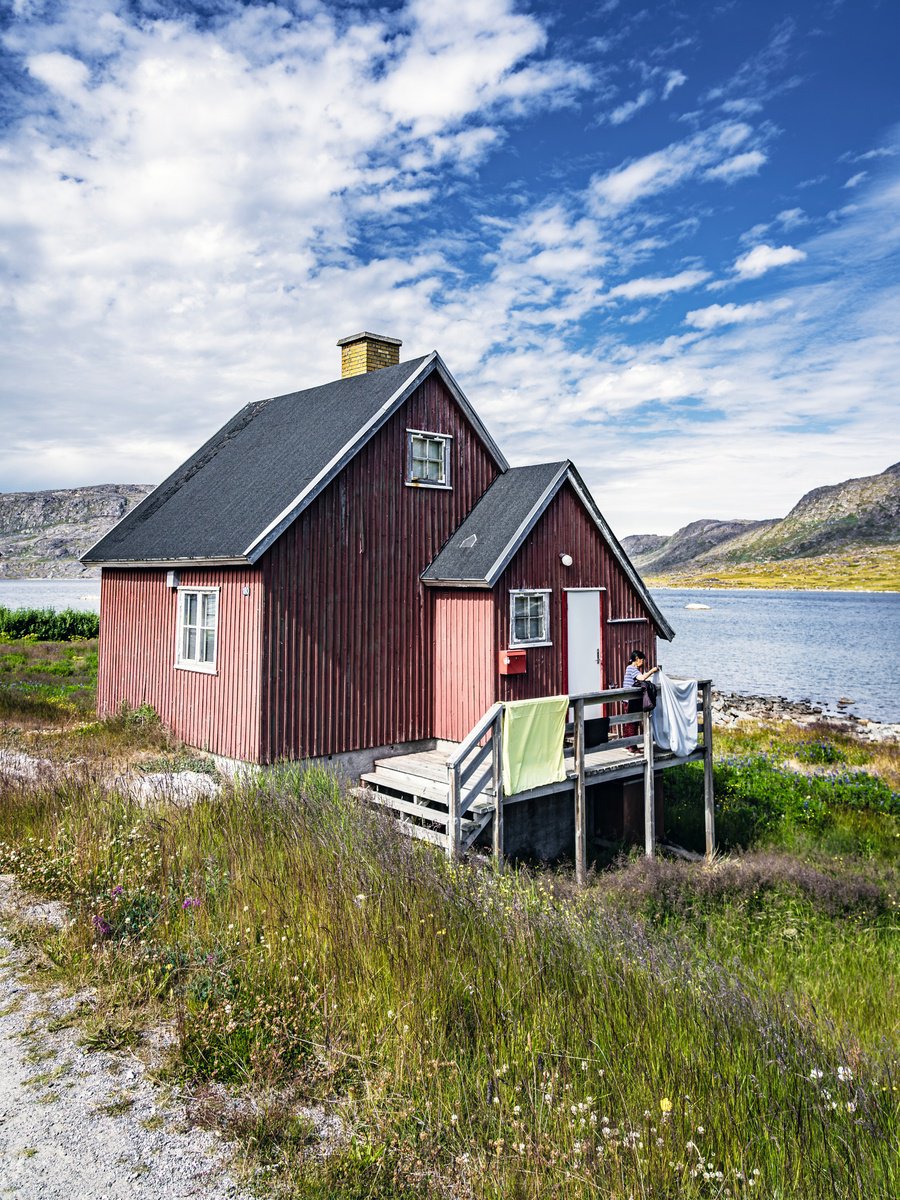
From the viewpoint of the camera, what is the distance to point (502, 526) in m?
15.3

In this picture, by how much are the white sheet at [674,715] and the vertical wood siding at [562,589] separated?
5.67ft

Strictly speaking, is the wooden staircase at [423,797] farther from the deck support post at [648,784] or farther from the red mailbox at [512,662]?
the deck support post at [648,784]

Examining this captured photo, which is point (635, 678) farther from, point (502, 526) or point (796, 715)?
point (796, 715)

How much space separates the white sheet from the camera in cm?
1505

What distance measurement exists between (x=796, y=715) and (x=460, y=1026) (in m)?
32.7

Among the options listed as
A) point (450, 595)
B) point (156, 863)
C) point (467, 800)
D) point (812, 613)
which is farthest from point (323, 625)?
point (812, 613)

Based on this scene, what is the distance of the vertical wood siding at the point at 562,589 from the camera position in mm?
14867

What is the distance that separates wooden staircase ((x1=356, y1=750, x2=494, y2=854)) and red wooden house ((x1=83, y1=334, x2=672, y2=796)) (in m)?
0.53

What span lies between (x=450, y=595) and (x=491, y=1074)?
1116cm

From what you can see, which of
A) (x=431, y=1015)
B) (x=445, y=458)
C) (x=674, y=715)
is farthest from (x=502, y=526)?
(x=431, y=1015)

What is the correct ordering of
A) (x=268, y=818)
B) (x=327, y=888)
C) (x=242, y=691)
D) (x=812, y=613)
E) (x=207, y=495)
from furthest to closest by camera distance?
(x=812, y=613) < (x=207, y=495) < (x=242, y=691) < (x=268, y=818) < (x=327, y=888)

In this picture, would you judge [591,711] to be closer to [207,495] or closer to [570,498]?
A: [570,498]

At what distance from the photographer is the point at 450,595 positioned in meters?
15.5

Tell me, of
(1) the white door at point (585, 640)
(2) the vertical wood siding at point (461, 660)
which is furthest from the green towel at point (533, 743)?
(1) the white door at point (585, 640)
